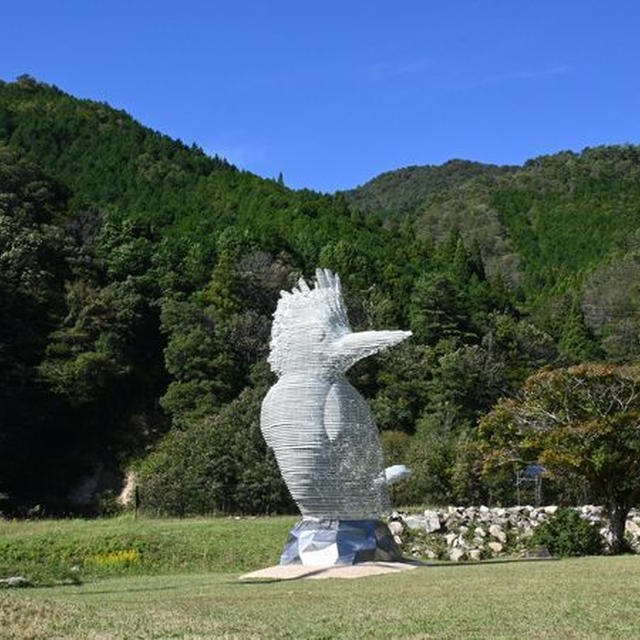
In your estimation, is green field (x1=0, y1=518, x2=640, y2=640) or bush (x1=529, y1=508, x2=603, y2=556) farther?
bush (x1=529, y1=508, x2=603, y2=556)

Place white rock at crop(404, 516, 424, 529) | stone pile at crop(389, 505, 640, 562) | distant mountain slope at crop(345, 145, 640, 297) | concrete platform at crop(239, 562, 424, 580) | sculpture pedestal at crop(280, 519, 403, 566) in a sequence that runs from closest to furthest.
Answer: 1. concrete platform at crop(239, 562, 424, 580)
2. sculpture pedestal at crop(280, 519, 403, 566)
3. stone pile at crop(389, 505, 640, 562)
4. white rock at crop(404, 516, 424, 529)
5. distant mountain slope at crop(345, 145, 640, 297)

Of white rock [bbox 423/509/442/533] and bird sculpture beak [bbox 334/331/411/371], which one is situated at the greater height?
bird sculpture beak [bbox 334/331/411/371]

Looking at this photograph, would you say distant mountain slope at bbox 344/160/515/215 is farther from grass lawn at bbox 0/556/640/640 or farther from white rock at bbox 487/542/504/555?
grass lawn at bbox 0/556/640/640

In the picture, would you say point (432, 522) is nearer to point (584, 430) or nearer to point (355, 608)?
point (584, 430)

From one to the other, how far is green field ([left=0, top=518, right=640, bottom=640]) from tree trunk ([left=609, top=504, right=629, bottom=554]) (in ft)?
10.7

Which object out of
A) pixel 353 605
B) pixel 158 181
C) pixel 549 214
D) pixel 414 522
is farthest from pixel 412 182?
pixel 353 605

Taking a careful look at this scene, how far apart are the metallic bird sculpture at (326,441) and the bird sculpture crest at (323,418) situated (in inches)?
0.6

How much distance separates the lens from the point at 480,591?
12.2 m

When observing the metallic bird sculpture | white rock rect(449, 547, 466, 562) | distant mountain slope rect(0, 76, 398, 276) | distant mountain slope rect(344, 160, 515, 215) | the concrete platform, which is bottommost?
white rock rect(449, 547, 466, 562)

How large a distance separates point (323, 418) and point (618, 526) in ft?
27.0

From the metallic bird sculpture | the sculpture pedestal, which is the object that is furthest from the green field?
the metallic bird sculpture

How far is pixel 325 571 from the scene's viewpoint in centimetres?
1599

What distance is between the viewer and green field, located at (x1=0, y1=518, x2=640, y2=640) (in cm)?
865

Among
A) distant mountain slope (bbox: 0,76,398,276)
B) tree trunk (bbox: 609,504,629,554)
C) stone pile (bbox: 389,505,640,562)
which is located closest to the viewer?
tree trunk (bbox: 609,504,629,554)
